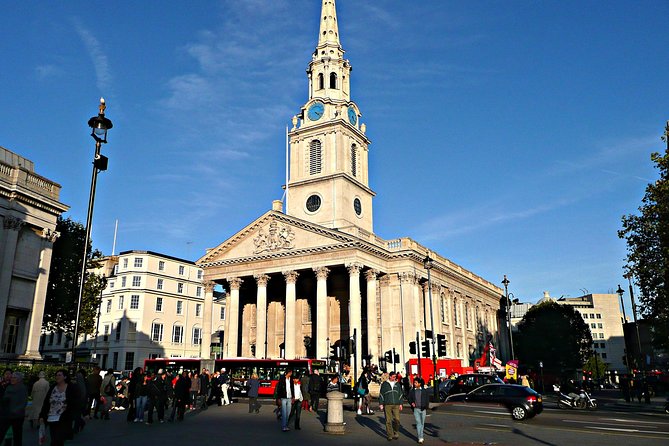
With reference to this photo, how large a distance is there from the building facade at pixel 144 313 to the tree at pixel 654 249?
47681mm

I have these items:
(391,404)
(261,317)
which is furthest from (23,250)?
(391,404)

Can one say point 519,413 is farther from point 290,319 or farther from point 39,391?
point 290,319

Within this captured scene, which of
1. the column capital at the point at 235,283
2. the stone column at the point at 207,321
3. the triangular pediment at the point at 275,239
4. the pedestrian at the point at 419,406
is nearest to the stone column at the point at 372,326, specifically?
the triangular pediment at the point at 275,239

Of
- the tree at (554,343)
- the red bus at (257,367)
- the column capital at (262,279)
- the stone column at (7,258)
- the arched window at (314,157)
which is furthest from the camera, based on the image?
the tree at (554,343)

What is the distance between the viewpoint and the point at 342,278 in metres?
58.9

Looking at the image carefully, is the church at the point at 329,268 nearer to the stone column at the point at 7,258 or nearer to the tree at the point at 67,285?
the tree at the point at 67,285

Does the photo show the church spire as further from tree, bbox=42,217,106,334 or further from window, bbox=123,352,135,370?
window, bbox=123,352,135,370

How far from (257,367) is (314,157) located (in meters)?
30.8

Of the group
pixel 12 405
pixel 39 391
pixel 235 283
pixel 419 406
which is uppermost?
pixel 235 283

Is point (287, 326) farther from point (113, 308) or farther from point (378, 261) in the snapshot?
point (113, 308)

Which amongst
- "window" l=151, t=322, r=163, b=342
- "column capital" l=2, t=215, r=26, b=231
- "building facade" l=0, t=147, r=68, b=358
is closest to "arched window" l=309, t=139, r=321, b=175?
"window" l=151, t=322, r=163, b=342

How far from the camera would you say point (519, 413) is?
22.6m

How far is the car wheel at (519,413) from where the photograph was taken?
886 inches

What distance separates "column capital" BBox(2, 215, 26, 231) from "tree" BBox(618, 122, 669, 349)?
36.0 meters
